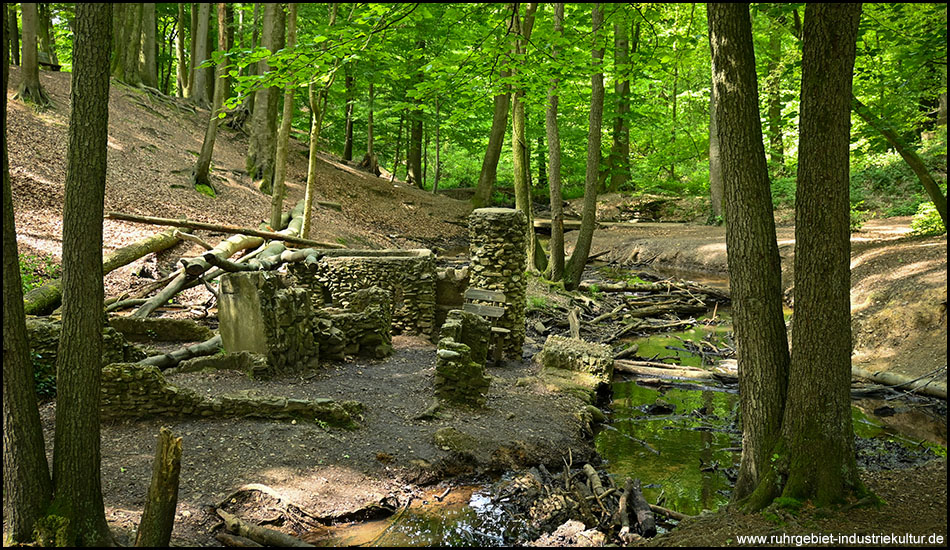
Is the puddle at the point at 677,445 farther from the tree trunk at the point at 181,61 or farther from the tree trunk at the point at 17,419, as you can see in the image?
the tree trunk at the point at 181,61

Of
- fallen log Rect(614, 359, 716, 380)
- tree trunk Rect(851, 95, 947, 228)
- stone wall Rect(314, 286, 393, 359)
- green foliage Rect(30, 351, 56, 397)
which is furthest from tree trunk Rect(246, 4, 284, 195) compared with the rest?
tree trunk Rect(851, 95, 947, 228)

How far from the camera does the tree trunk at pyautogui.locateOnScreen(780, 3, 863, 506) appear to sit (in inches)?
174

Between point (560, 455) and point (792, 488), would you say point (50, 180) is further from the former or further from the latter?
point (792, 488)

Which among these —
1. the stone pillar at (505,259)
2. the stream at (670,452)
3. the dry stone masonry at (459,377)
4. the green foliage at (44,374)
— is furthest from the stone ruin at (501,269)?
the green foliage at (44,374)

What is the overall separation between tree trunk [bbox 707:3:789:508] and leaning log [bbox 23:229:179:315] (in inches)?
280

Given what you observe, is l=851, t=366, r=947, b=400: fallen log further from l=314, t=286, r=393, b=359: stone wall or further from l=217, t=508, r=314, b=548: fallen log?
l=217, t=508, r=314, b=548: fallen log

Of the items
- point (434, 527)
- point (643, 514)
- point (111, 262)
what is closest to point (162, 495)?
point (434, 527)

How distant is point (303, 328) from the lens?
967cm

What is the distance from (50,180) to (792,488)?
49.9 ft

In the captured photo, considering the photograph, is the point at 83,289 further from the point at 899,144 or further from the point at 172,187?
the point at 172,187

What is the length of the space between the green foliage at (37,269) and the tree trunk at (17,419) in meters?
7.61

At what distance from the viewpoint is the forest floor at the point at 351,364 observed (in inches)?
209

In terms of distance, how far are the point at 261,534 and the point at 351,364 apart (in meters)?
5.43

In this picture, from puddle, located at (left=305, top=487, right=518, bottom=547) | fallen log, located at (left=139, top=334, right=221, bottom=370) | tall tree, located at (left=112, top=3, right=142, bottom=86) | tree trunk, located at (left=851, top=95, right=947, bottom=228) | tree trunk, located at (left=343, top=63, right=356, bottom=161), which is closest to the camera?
puddle, located at (left=305, top=487, right=518, bottom=547)
